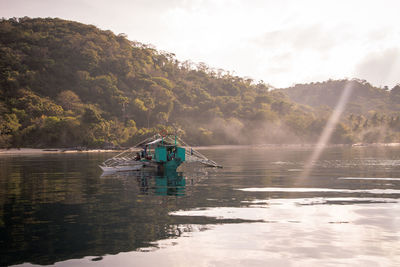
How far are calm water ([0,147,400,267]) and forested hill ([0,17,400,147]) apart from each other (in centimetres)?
9030

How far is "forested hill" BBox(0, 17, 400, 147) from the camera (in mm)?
114875

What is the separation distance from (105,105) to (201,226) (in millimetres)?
136976

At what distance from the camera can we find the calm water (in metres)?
12.3

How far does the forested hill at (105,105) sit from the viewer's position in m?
115

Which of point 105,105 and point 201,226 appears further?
point 105,105

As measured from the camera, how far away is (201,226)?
1625 centimetres

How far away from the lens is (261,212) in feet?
63.2

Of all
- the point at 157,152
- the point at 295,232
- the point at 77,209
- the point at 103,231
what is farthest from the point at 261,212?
the point at 157,152

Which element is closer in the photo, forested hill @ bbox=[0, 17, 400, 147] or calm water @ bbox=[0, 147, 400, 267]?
calm water @ bbox=[0, 147, 400, 267]

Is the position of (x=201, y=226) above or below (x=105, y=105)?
below

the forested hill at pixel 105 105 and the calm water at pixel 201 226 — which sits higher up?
the forested hill at pixel 105 105

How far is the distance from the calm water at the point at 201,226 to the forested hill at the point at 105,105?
90.3 metres

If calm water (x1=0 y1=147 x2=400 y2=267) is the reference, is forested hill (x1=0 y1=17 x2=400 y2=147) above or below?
above

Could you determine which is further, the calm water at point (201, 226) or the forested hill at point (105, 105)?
the forested hill at point (105, 105)
